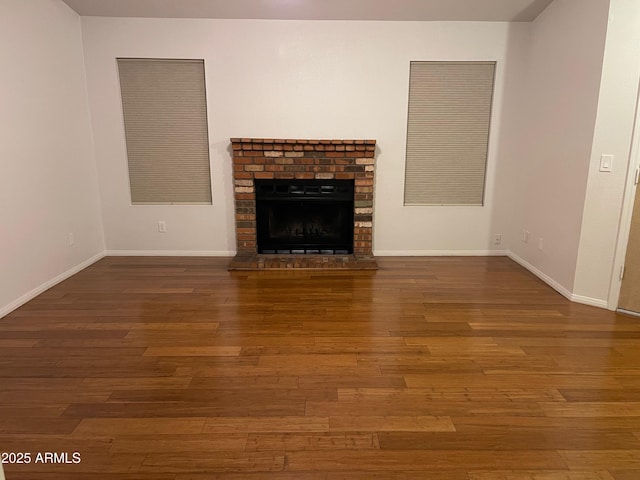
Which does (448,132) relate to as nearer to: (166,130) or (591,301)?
(591,301)

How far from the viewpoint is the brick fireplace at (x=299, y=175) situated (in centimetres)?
406

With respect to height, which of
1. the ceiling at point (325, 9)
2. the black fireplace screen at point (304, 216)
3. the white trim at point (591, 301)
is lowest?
the white trim at point (591, 301)

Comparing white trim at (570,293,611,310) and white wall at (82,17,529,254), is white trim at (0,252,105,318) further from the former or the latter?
white trim at (570,293,611,310)

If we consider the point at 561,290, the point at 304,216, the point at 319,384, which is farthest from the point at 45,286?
the point at 561,290

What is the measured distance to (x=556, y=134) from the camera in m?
3.50

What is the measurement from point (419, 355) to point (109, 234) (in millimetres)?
3746

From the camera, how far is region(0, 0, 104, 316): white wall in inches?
118

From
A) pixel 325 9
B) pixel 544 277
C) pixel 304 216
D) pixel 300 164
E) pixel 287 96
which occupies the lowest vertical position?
pixel 544 277

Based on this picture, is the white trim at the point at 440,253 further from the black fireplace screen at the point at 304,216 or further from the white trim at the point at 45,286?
the white trim at the point at 45,286

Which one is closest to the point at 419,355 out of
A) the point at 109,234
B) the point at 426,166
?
the point at 426,166

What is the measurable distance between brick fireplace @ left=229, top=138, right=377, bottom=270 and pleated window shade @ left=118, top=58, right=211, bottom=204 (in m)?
Result: 0.47

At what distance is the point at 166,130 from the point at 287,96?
4.51 ft

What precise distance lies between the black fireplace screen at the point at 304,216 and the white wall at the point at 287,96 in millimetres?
374

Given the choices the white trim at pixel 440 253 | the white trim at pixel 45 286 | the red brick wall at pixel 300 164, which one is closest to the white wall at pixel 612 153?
the white trim at pixel 440 253
